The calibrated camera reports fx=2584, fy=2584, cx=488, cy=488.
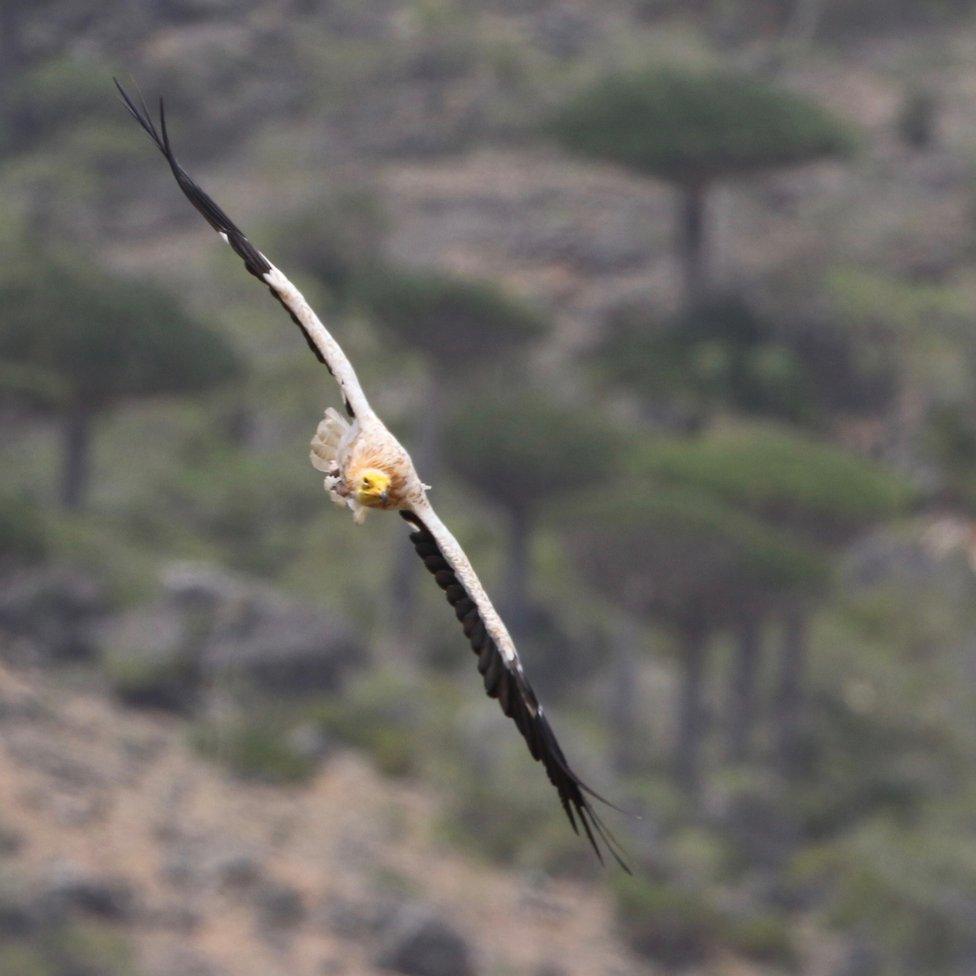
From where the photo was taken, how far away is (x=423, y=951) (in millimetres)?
23328

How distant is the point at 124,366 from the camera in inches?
1373

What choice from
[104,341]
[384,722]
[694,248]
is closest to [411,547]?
[104,341]

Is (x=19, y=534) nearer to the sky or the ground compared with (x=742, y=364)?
nearer to the ground

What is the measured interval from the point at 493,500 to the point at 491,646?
82.9 ft

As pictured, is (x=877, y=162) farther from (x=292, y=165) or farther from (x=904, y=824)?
(x=904, y=824)

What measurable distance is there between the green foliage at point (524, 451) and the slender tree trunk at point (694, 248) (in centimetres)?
1181

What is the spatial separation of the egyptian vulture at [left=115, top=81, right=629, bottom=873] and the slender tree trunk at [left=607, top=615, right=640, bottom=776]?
2317 cm

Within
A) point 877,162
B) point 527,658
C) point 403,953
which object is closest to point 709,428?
point 527,658

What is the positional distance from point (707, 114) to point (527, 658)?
13.4 meters

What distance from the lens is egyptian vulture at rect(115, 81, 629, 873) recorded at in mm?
9336

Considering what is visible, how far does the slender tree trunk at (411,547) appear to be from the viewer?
3597 cm

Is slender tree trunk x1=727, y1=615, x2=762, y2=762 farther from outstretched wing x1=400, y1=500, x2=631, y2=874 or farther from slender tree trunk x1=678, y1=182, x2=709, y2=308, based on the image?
outstretched wing x1=400, y1=500, x2=631, y2=874

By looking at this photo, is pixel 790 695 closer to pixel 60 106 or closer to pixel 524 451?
pixel 524 451

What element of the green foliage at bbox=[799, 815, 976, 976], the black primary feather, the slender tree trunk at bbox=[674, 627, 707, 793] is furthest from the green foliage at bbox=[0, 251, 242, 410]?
the black primary feather
